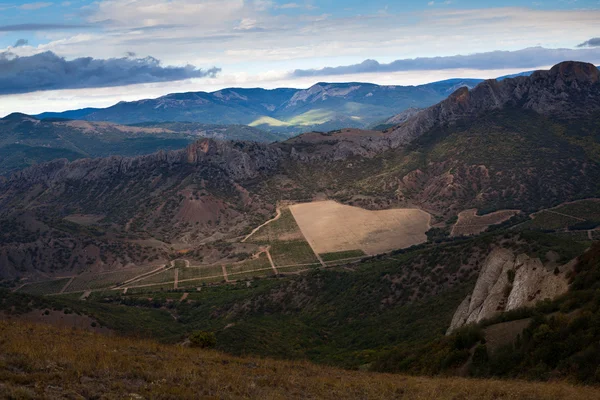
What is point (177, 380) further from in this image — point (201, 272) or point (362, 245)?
point (362, 245)

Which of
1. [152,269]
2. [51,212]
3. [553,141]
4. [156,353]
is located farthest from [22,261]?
[553,141]

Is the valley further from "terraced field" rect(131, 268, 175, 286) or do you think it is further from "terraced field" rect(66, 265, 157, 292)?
"terraced field" rect(131, 268, 175, 286)

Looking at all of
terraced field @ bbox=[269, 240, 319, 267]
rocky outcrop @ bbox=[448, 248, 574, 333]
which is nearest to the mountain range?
terraced field @ bbox=[269, 240, 319, 267]

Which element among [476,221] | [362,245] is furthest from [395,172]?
[362,245]

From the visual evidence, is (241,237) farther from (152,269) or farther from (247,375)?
(247,375)

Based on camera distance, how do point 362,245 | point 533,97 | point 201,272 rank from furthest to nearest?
point 533,97
point 362,245
point 201,272

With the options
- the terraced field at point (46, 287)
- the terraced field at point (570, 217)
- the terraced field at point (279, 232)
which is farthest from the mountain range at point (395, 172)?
the terraced field at point (46, 287)

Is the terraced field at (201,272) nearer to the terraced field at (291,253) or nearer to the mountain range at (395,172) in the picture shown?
the terraced field at (291,253)
